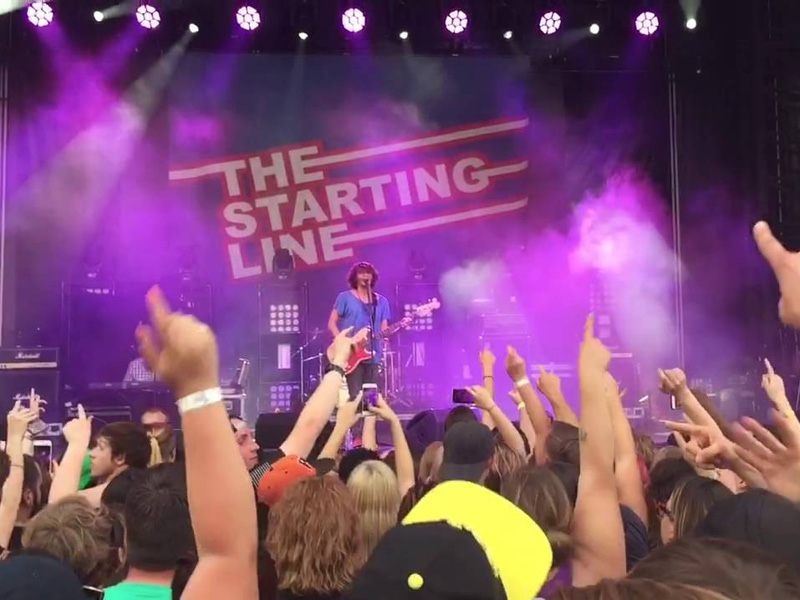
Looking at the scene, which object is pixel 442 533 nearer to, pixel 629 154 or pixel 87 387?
pixel 87 387

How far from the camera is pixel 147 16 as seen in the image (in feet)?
37.1

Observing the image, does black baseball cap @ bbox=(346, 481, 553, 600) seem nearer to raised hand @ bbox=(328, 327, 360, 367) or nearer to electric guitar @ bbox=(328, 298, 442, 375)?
raised hand @ bbox=(328, 327, 360, 367)

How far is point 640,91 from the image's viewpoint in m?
12.7

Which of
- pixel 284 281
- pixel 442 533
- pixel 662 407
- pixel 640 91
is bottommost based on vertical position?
pixel 662 407

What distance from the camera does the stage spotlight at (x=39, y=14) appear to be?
11093 millimetres

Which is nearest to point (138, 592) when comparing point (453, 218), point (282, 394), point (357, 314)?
point (357, 314)

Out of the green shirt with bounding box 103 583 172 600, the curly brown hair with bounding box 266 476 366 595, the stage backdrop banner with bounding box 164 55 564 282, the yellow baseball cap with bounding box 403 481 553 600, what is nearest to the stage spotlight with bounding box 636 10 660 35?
the stage backdrop banner with bounding box 164 55 564 282

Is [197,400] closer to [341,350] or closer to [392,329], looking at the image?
[341,350]

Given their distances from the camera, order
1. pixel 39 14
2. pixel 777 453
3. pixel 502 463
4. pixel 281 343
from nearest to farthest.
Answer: pixel 777 453 < pixel 502 463 < pixel 39 14 < pixel 281 343

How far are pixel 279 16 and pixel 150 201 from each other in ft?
10.3

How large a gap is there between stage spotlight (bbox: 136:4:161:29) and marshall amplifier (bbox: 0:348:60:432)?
4424mm

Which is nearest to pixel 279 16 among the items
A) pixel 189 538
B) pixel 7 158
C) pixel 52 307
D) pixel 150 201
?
pixel 150 201

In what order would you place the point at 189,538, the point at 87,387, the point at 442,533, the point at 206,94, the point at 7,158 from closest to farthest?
the point at 442,533 → the point at 189,538 → the point at 87,387 → the point at 7,158 → the point at 206,94

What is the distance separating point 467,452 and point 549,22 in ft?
32.4
